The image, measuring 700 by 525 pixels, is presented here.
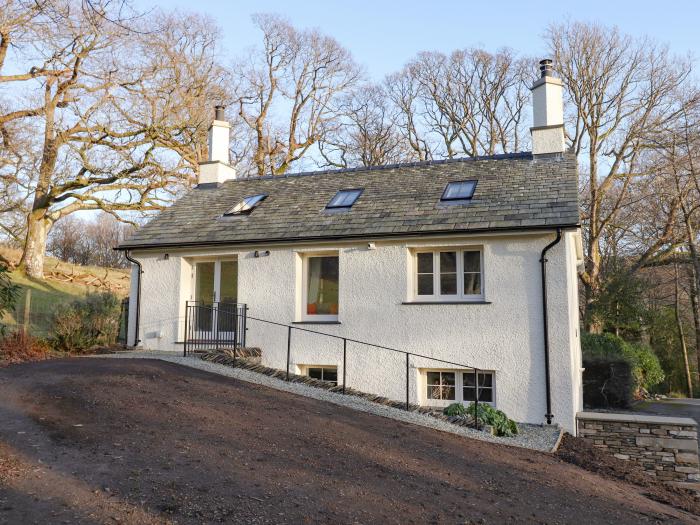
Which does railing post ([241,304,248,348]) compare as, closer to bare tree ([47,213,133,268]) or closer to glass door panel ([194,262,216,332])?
glass door panel ([194,262,216,332])

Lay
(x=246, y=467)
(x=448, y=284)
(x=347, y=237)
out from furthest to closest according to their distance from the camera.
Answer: (x=347, y=237) < (x=448, y=284) < (x=246, y=467)

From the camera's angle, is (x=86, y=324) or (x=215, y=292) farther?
(x=86, y=324)

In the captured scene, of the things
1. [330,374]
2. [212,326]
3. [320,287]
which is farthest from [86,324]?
[330,374]

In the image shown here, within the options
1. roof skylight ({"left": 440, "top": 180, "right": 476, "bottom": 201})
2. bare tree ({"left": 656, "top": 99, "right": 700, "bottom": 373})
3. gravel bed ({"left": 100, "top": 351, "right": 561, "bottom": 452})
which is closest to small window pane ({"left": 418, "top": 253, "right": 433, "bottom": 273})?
roof skylight ({"left": 440, "top": 180, "right": 476, "bottom": 201})

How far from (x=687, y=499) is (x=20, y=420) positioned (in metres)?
8.90

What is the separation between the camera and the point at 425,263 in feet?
40.1

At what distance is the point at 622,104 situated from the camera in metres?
25.3

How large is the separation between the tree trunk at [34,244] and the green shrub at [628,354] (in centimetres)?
2251

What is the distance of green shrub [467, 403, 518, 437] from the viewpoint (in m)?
9.59

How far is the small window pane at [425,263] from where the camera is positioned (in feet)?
40.0

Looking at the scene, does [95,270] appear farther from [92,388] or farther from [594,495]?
[594,495]

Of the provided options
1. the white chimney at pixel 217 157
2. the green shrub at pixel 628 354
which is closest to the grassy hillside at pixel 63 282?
the white chimney at pixel 217 157

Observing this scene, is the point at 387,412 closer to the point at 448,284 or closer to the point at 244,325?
the point at 448,284

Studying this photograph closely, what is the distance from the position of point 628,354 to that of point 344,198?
444 inches
